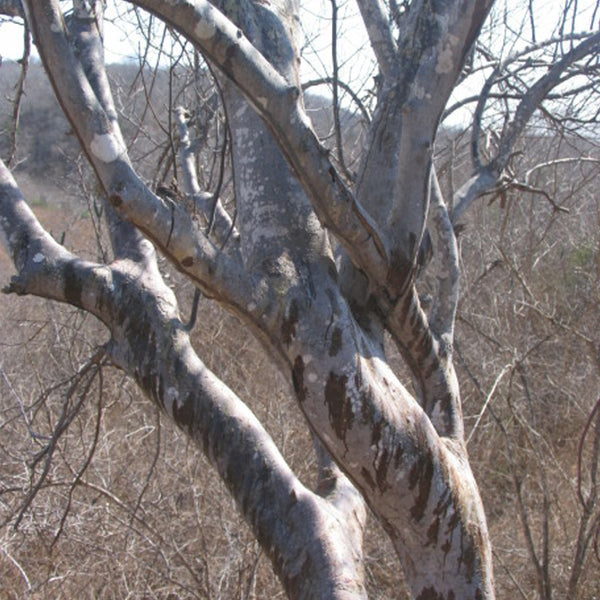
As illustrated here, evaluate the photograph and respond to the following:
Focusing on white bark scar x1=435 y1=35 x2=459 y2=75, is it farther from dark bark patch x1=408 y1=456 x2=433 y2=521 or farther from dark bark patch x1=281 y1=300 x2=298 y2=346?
dark bark patch x1=408 y1=456 x2=433 y2=521

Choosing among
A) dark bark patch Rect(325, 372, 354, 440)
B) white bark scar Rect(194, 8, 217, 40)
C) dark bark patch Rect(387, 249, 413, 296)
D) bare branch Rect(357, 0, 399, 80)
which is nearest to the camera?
white bark scar Rect(194, 8, 217, 40)

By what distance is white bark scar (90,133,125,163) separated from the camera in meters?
1.28

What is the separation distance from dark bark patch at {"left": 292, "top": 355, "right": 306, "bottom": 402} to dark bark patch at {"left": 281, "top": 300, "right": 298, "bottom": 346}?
0.04 meters

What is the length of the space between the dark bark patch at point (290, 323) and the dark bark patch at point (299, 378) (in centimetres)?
4

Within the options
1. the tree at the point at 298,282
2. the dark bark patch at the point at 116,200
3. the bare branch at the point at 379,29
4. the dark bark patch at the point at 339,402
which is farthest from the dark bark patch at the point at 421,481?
the bare branch at the point at 379,29

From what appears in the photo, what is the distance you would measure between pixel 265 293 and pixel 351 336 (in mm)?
189

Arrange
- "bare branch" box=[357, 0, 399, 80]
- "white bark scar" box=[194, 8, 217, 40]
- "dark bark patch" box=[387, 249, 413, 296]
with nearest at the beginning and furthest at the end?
"white bark scar" box=[194, 8, 217, 40] < "dark bark patch" box=[387, 249, 413, 296] < "bare branch" box=[357, 0, 399, 80]

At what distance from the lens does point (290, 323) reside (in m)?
1.39

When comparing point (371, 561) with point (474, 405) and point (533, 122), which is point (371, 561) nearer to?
point (474, 405)

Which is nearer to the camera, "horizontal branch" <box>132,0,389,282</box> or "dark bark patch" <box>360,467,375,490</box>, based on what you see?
"horizontal branch" <box>132,0,389,282</box>

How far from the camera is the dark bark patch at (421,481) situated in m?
1.39

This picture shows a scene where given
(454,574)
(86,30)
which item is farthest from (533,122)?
(454,574)

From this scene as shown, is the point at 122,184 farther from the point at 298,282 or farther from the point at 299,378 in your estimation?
the point at 299,378

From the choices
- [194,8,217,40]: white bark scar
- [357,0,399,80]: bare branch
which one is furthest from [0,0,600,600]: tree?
[357,0,399,80]: bare branch
